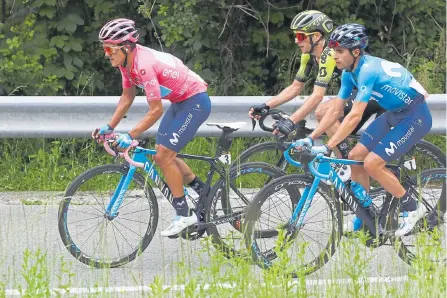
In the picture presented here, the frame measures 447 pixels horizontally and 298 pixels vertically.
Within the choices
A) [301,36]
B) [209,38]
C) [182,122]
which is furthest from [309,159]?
[209,38]

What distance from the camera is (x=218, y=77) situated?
12289 mm

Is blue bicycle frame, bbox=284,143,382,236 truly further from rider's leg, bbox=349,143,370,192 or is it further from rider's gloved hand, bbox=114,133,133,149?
rider's gloved hand, bbox=114,133,133,149

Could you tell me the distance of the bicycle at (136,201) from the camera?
7.77 m

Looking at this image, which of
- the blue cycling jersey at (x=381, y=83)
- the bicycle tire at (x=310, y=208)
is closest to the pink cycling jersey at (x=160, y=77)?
the bicycle tire at (x=310, y=208)

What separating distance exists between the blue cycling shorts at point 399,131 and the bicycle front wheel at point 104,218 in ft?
4.92

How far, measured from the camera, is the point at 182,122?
7.96 metres

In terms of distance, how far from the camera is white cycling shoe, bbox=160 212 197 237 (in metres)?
7.88

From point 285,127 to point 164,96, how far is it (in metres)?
0.84

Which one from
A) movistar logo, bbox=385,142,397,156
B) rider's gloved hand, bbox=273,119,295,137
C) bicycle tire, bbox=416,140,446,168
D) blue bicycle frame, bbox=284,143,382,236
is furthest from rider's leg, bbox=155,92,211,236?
bicycle tire, bbox=416,140,446,168

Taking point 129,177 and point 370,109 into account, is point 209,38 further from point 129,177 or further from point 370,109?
point 129,177

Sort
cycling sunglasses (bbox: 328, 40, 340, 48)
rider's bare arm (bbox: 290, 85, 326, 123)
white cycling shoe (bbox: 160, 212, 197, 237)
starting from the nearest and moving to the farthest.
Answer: cycling sunglasses (bbox: 328, 40, 340, 48) < white cycling shoe (bbox: 160, 212, 197, 237) < rider's bare arm (bbox: 290, 85, 326, 123)

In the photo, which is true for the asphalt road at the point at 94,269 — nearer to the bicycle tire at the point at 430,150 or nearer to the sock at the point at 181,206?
the sock at the point at 181,206

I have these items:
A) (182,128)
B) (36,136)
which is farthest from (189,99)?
(36,136)

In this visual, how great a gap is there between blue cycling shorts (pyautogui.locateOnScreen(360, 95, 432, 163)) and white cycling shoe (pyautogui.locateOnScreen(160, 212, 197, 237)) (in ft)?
4.06
